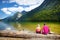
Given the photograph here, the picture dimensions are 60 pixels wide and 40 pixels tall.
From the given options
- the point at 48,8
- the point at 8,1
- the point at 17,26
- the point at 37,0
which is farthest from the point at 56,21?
the point at 8,1

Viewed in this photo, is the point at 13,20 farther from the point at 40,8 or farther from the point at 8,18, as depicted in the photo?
the point at 40,8

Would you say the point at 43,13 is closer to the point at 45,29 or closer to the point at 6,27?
the point at 45,29

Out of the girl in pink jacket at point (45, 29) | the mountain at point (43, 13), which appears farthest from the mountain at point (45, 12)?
the girl in pink jacket at point (45, 29)

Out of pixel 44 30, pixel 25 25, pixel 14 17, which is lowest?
pixel 44 30

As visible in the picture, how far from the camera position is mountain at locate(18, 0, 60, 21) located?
2.77 metres

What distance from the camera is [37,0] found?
2793 millimetres

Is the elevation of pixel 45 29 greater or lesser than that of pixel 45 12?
lesser

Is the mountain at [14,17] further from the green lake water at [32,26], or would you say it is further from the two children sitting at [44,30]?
the two children sitting at [44,30]

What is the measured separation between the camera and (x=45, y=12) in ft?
9.12

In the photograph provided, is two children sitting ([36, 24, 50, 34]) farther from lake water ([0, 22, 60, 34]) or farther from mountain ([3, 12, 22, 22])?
mountain ([3, 12, 22, 22])

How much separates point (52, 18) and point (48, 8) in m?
0.20

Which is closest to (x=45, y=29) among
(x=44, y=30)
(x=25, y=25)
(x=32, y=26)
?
(x=44, y=30)

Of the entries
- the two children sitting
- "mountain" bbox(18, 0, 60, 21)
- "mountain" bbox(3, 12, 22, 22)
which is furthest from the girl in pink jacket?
"mountain" bbox(3, 12, 22, 22)

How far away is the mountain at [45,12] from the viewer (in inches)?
109
